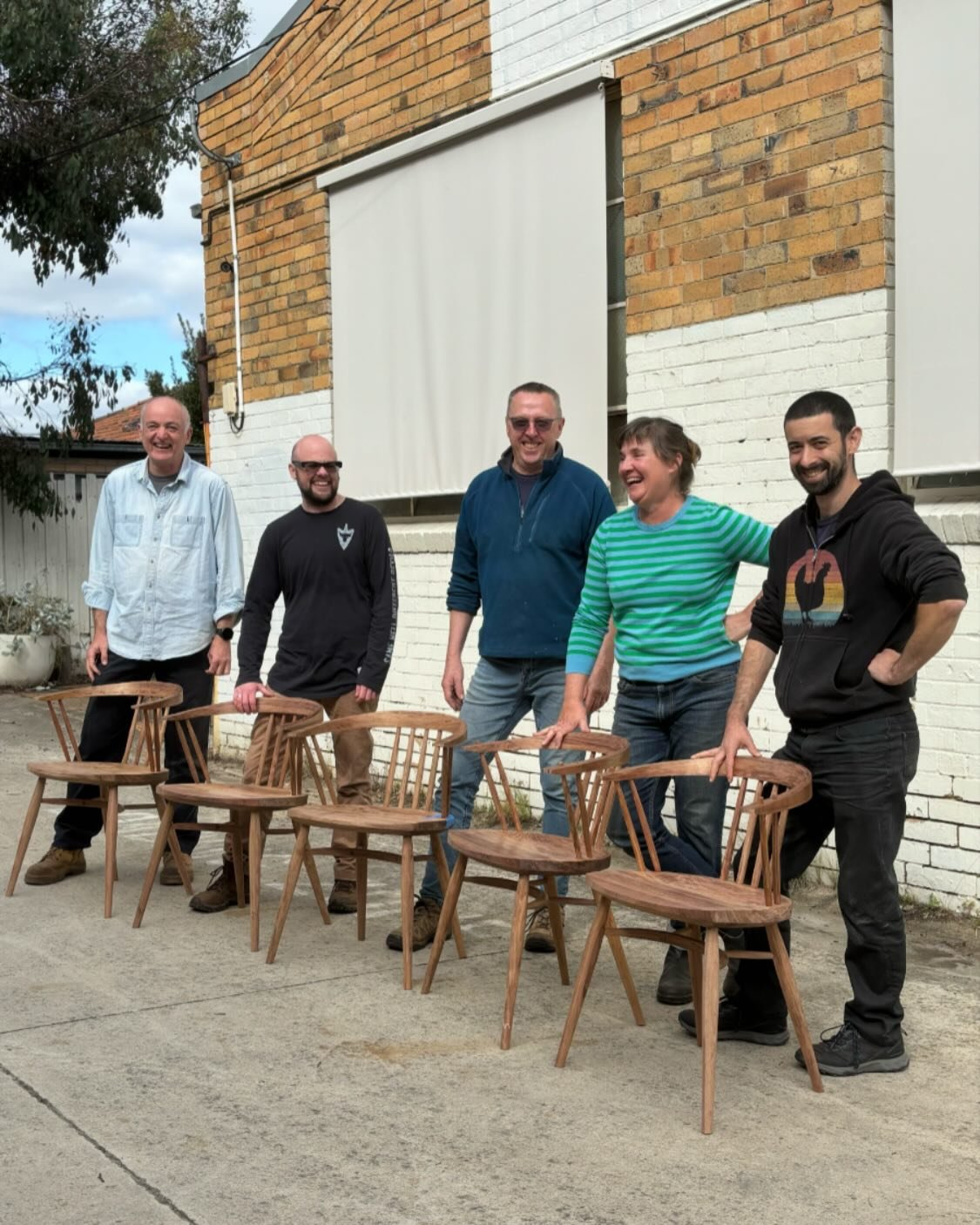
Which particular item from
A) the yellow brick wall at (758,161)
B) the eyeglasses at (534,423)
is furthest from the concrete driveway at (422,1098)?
the yellow brick wall at (758,161)

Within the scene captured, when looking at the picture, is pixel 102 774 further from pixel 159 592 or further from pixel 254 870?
pixel 254 870

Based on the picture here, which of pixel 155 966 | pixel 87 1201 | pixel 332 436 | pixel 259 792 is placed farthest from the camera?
pixel 332 436

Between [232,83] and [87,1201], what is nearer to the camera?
[87,1201]

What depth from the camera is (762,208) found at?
6426 millimetres

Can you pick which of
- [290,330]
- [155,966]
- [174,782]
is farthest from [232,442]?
[155,966]

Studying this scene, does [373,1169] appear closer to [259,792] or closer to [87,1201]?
[87,1201]

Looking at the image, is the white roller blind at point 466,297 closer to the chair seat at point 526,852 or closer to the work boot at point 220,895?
the work boot at point 220,895

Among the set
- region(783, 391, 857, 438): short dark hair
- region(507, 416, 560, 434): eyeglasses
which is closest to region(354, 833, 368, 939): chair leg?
region(507, 416, 560, 434): eyeglasses

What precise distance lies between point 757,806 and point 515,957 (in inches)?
39.6

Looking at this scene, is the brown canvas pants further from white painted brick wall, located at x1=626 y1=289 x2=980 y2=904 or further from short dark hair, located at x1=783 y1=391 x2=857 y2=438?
short dark hair, located at x1=783 y1=391 x2=857 y2=438

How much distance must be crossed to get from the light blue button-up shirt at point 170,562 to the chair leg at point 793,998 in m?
3.20

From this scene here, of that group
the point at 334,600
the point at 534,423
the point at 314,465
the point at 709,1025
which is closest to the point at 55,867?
the point at 334,600

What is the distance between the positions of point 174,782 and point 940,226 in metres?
3.92

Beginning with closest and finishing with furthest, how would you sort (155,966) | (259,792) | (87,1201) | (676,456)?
(87,1201), (676,456), (155,966), (259,792)
